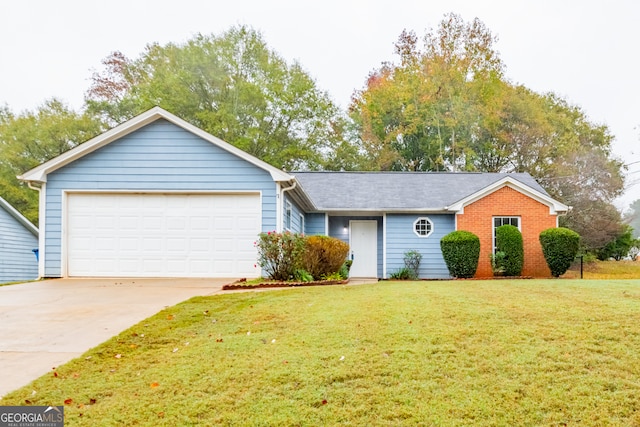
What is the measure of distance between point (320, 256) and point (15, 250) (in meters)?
14.3

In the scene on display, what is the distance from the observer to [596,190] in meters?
24.4

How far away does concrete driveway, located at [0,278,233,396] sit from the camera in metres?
4.04

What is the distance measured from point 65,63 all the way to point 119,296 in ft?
90.8

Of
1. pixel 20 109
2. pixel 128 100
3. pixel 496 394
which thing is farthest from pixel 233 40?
pixel 496 394

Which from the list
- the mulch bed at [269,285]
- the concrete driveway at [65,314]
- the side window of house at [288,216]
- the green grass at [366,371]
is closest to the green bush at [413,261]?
the side window of house at [288,216]

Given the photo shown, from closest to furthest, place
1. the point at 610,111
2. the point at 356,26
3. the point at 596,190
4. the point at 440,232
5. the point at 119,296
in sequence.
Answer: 1. the point at 119,296
2. the point at 440,232
3. the point at 596,190
4. the point at 356,26
5. the point at 610,111

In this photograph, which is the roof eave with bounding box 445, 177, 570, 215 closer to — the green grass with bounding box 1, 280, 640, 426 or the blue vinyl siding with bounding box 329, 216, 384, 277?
the blue vinyl siding with bounding box 329, 216, 384, 277

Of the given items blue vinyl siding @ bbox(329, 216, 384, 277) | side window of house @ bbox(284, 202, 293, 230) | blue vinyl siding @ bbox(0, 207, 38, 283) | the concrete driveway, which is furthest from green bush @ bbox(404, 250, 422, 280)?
blue vinyl siding @ bbox(0, 207, 38, 283)

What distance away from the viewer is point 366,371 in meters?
3.49

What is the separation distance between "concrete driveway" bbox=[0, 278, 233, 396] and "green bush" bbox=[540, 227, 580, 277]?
9.69m

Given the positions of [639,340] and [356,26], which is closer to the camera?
[639,340]

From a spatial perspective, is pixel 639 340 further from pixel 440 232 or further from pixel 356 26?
pixel 356 26

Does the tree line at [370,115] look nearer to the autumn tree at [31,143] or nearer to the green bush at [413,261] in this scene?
the autumn tree at [31,143]

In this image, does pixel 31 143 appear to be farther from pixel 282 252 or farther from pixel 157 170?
pixel 282 252
